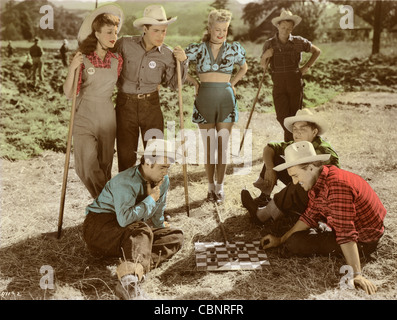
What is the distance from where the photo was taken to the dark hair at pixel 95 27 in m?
5.09

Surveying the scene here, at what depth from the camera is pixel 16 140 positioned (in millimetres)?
9898

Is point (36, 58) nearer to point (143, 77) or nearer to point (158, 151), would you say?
point (143, 77)

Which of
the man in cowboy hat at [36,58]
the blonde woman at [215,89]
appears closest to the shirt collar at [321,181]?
the blonde woman at [215,89]

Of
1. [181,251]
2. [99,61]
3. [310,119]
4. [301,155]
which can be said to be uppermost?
[99,61]

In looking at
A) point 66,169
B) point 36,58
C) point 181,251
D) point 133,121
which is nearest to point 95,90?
point 133,121

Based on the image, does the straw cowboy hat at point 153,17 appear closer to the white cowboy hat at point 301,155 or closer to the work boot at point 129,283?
the white cowboy hat at point 301,155

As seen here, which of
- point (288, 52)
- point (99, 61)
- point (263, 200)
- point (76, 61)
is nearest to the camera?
point (76, 61)

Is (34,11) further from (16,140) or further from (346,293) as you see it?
(346,293)

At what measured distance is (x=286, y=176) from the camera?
578 cm

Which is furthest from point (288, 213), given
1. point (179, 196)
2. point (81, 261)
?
point (81, 261)

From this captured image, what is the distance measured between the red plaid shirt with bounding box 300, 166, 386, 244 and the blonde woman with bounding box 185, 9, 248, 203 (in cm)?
203

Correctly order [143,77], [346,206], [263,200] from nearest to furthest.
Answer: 1. [346,206]
2. [143,77]
3. [263,200]

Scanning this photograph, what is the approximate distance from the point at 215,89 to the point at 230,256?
239 centimetres

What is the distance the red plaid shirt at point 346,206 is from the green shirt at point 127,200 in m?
1.65
